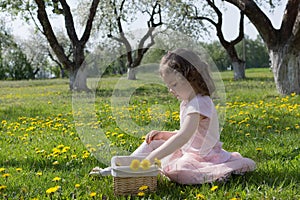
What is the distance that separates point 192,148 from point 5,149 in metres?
2.54

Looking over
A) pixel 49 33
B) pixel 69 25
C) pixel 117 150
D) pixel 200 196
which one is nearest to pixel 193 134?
pixel 200 196

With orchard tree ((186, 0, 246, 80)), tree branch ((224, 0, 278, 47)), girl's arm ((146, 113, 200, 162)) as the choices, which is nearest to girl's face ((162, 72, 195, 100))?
girl's arm ((146, 113, 200, 162))

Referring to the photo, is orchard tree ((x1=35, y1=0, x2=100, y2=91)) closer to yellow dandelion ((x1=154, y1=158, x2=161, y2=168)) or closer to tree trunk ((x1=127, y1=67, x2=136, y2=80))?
tree trunk ((x1=127, y1=67, x2=136, y2=80))

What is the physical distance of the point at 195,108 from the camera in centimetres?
337

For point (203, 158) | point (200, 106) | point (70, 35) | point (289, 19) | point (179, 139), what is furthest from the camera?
point (70, 35)

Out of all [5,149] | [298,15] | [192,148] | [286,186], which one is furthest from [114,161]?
[298,15]

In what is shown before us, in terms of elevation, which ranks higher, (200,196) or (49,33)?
(49,33)

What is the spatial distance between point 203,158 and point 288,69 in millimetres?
7510

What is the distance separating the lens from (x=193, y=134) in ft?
10.9

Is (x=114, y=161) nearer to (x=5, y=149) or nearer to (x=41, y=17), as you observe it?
(x=5, y=149)

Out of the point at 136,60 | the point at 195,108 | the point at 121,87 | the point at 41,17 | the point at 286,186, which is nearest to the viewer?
the point at 286,186

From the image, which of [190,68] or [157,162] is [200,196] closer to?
[157,162]

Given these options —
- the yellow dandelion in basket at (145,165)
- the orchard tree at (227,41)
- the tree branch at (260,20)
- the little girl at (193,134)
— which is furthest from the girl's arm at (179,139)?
the orchard tree at (227,41)

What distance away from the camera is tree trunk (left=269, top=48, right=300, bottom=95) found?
34.0ft
